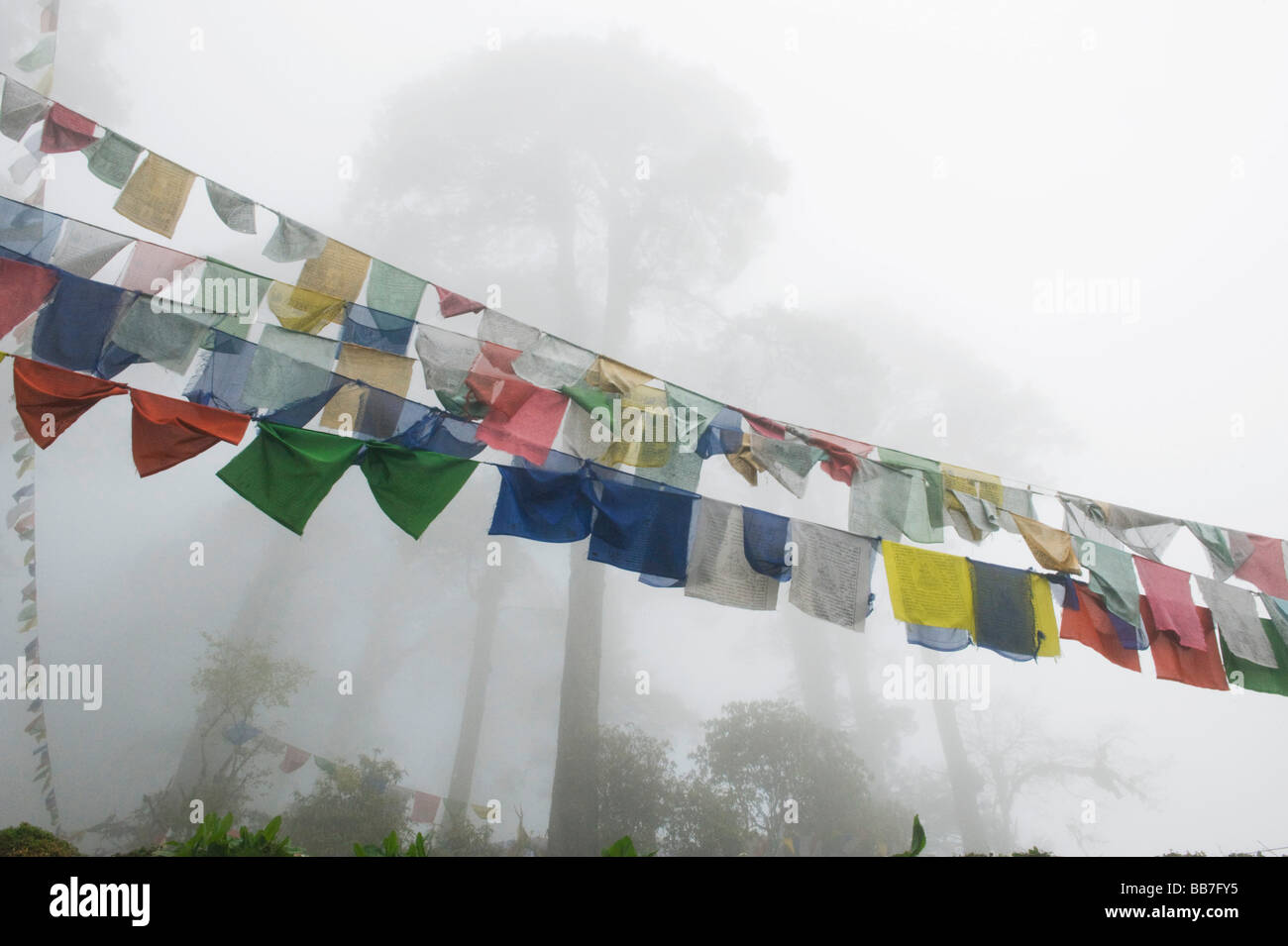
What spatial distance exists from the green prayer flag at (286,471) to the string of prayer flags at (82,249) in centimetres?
237

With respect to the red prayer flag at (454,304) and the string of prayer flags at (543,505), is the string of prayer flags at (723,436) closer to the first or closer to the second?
the string of prayer flags at (543,505)

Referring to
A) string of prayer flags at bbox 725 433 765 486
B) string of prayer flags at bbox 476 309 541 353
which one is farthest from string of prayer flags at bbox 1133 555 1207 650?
string of prayer flags at bbox 476 309 541 353

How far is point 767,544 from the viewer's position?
6.80 meters

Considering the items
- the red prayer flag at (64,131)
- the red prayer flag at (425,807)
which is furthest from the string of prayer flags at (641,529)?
the red prayer flag at (425,807)

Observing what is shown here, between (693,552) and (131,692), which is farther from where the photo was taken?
(131,692)

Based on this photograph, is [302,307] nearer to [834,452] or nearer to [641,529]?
[641,529]

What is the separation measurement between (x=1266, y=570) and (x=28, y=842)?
13.4 m

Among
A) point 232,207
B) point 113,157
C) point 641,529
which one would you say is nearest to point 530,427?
point 641,529

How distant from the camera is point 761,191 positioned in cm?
2434

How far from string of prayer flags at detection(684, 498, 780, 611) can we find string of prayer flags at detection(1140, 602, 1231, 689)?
4.35 m

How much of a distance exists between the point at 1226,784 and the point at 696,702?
3502cm
